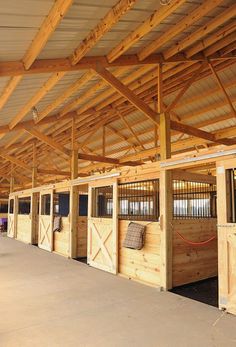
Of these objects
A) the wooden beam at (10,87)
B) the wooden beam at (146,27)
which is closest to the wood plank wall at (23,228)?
the wooden beam at (10,87)

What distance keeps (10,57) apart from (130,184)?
320 centimetres

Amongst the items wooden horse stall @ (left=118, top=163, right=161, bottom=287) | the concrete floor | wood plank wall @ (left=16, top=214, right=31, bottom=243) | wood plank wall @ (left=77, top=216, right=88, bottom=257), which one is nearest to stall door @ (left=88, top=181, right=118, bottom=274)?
wooden horse stall @ (left=118, top=163, right=161, bottom=287)

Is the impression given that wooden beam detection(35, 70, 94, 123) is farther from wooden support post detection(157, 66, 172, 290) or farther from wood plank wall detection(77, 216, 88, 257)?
wood plank wall detection(77, 216, 88, 257)

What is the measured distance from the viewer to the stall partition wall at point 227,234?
3.79 metres

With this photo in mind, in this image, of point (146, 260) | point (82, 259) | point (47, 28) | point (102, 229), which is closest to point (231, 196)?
point (146, 260)

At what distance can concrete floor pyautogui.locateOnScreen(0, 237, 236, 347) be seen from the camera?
9.59 feet

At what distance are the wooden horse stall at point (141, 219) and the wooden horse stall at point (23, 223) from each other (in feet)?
20.7

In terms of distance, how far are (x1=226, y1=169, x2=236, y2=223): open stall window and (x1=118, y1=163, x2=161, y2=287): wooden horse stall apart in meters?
1.36

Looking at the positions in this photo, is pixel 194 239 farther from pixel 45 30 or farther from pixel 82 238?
pixel 45 30

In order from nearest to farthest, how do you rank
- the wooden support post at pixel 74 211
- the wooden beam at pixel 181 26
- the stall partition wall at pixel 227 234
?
the wooden beam at pixel 181 26, the stall partition wall at pixel 227 234, the wooden support post at pixel 74 211

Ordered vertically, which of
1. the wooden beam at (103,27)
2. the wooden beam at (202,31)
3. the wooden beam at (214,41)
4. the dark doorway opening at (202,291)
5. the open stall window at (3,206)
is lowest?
the dark doorway opening at (202,291)

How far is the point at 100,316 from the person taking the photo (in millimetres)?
3549

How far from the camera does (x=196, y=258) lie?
5227 millimetres

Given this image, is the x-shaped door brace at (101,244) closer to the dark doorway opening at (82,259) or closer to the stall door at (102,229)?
the stall door at (102,229)
